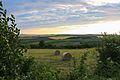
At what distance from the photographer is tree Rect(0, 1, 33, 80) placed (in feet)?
20.3

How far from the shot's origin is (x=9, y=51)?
20.4ft

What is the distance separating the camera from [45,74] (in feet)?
27.8

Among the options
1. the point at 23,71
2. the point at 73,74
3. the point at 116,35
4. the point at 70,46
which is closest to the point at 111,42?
the point at 116,35

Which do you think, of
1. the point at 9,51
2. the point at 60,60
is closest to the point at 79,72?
the point at 9,51

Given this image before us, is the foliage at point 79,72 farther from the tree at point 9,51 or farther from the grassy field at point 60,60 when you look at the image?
the tree at point 9,51

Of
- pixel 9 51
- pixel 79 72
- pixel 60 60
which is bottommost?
pixel 60 60

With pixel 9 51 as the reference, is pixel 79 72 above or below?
below

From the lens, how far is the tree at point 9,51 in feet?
20.3

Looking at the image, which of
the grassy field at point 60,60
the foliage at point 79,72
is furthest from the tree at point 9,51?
the foliage at point 79,72

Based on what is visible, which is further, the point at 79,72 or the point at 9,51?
the point at 79,72

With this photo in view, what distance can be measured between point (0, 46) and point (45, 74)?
2500 mm

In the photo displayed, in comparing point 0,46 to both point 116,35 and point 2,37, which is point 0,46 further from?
point 116,35

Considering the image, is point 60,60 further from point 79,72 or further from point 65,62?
point 79,72

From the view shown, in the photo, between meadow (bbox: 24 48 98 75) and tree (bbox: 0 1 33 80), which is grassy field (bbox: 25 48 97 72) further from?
tree (bbox: 0 1 33 80)
